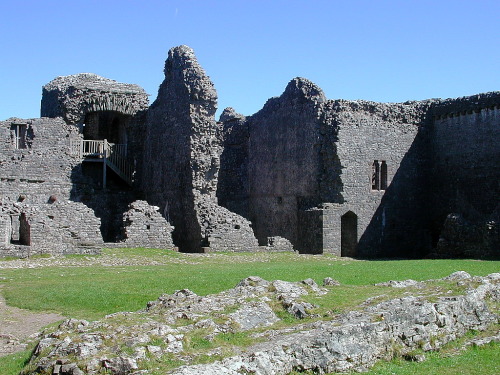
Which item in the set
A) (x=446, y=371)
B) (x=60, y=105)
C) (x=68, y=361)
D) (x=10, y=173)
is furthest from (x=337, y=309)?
(x=60, y=105)

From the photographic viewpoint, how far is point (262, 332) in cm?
786

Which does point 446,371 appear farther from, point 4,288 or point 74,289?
point 4,288

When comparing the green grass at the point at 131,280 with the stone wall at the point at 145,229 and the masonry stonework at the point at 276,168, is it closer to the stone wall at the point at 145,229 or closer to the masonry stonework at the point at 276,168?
the stone wall at the point at 145,229

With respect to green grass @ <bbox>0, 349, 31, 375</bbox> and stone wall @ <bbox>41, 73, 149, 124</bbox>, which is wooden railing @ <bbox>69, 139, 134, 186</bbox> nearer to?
stone wall @ <bbox>41, 73, 149, 124</bbox>

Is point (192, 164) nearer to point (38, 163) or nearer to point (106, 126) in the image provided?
point (38, 163)

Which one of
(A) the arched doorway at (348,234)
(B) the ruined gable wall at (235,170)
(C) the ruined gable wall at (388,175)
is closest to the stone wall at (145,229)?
(C) the ruined gable wall at (388,175)

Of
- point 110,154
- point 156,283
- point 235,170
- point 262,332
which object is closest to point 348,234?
point 235,170

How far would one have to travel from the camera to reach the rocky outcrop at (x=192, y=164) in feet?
87.9

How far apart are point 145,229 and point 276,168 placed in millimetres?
9621

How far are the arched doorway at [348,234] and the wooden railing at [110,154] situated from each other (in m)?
10.4

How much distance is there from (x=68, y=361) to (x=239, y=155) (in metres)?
29.9

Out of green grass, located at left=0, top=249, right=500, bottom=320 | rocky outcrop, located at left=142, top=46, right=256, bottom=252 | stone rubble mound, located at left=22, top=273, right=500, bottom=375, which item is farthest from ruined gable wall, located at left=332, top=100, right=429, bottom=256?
stone rubble mound, located at left=22, top=273, right=500, bottom=375

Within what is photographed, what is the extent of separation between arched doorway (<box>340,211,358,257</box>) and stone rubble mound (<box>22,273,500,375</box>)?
20153mm

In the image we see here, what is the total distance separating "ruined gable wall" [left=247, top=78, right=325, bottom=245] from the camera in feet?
101
